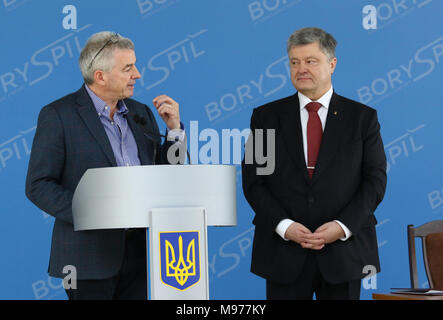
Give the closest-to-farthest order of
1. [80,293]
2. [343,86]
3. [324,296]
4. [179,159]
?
1. [80,293]
2. [179,159]
3. [324,296]
4. [343,86]

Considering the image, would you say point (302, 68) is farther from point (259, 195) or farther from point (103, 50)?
point (103, 50)

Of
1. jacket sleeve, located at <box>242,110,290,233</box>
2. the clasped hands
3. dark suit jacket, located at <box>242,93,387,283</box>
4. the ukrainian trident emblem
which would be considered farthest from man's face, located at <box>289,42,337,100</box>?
the ukrainian trident emblem

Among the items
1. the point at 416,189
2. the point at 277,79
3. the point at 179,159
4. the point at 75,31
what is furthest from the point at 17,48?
the point at 416,189

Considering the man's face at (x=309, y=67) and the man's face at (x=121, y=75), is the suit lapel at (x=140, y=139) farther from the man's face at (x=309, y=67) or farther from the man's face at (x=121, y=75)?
the man's face at (x=309, y=67)

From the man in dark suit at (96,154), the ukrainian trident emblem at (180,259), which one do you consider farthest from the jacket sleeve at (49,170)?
the ukrainian trident emblem at (180,259)

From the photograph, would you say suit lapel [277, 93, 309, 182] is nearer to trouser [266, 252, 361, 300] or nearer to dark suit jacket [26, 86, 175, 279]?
trouser [266, 252, 361, 300]

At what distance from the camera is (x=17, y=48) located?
→ 12.6 feet

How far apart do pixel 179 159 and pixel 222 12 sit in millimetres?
1830

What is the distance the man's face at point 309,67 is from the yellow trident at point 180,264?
3.70ft

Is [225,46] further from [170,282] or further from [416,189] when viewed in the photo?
[170,282]

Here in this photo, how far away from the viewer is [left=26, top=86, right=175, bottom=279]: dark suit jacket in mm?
2207

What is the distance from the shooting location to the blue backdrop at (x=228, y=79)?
12.5 feet

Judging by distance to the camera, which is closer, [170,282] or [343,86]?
[170,282]

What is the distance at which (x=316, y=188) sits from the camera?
2.58 m
